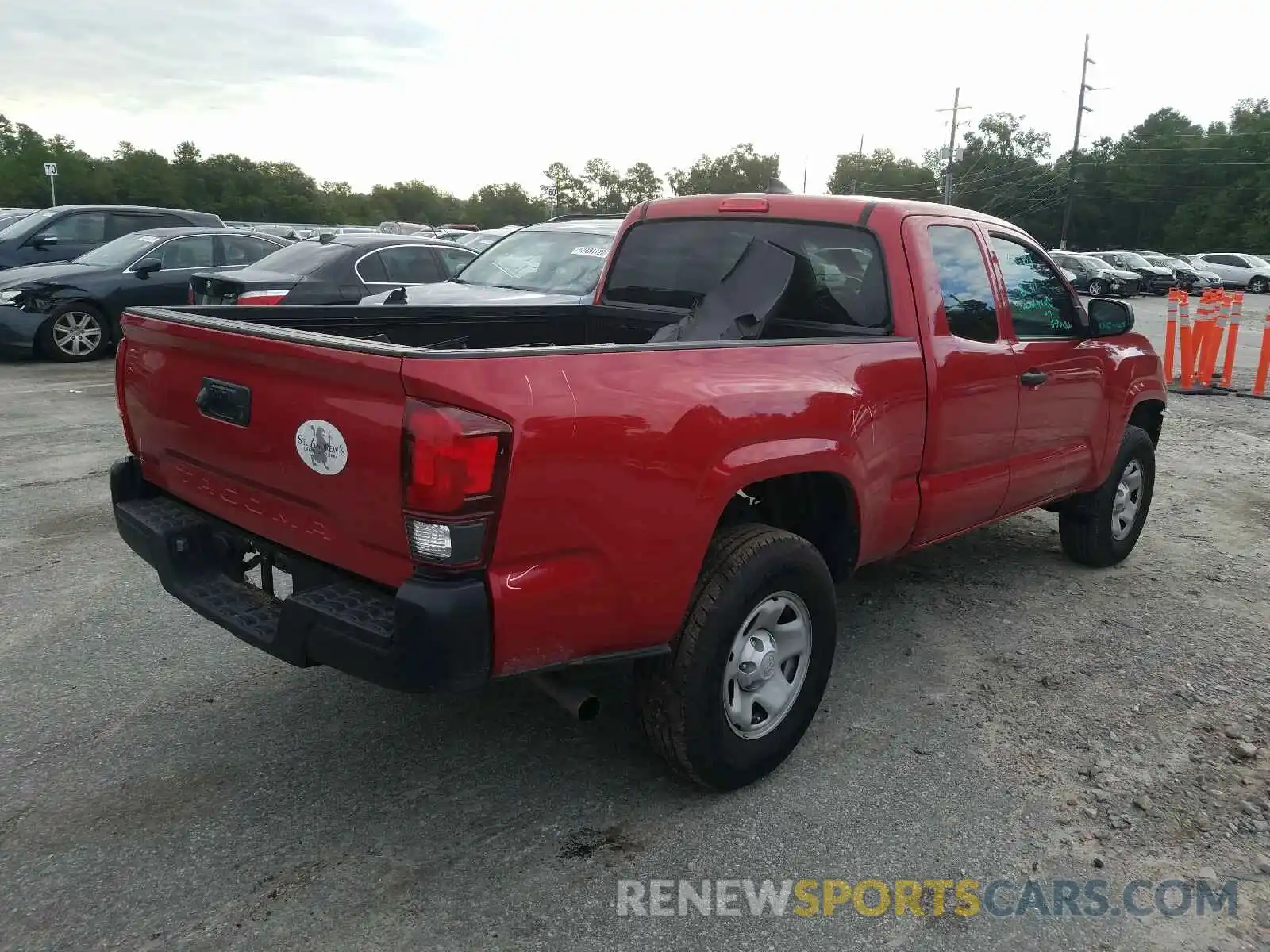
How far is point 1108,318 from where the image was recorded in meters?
4.75

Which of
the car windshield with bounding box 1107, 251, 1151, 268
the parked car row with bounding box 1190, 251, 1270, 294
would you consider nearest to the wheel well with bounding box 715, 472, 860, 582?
the car windshield with bounding box 1107, 251, 1151, 268

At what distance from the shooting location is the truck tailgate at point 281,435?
2426 mm

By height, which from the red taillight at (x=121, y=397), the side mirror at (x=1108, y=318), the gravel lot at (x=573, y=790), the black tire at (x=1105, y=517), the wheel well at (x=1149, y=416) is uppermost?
the side mirror at (x=1108, y=318)

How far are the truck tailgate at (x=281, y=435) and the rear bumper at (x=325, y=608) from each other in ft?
0.22

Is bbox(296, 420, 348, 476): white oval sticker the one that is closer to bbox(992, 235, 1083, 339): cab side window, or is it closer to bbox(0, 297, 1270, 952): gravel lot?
bbox(0, 297, 1270, 952): gravel lot

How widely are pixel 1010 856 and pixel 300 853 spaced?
6.73 feet

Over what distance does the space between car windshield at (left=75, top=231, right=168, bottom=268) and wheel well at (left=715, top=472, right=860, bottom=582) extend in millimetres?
11100

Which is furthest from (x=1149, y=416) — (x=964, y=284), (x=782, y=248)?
(x=782, y=248)

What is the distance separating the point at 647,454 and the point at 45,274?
1169 cm

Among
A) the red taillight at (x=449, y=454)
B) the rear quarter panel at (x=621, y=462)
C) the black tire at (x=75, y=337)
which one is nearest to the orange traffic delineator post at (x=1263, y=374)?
the rear quarter panel at (x=621, y=462)

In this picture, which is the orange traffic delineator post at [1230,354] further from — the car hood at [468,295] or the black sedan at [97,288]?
the black sedan at [97,288]

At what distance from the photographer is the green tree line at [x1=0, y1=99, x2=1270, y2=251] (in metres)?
68.5

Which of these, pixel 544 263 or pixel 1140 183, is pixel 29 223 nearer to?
pixel 544 263

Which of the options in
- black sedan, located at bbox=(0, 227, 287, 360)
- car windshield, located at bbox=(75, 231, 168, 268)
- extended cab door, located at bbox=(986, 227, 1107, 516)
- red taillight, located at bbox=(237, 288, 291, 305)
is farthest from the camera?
car windshield, located at bbox=(75, 231, 168, 268)
